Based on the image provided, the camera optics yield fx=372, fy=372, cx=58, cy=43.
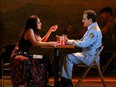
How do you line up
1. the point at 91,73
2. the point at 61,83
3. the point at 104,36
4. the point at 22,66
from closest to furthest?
the point at 22,66 < the point at 61,83 < the point at 104,36 < the point at 91,73

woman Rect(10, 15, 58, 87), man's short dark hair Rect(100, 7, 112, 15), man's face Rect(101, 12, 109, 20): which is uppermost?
man's short dark hair Rect(100, 7, 112, 15)

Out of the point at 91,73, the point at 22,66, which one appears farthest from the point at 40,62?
the point at 91,73

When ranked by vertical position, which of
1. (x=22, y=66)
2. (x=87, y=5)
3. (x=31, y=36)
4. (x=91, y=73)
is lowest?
(x=91, y=73)

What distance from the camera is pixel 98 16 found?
9.16 meters

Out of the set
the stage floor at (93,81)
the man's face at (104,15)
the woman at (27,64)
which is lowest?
the stage floor at (93,81)

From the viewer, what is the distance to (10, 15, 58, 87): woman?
560 centimetres

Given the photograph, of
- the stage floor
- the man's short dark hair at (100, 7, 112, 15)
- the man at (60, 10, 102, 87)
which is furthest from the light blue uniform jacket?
the man's short dark hair at (100, 7, 112, 15)

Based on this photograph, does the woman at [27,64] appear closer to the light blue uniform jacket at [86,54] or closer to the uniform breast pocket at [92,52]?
the light blue uniform jacket at [86,54]

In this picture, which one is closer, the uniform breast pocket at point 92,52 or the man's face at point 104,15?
the uniform breast pocket at point 92,52

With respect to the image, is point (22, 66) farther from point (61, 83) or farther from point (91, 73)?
point (91, 73)

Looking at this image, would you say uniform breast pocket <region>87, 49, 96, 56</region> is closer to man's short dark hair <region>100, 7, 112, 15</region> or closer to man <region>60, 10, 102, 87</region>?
man <region>60, 10, 102, 87</region>

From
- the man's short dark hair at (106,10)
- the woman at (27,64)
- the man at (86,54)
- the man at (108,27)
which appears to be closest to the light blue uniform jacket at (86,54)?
the man at (86,54)

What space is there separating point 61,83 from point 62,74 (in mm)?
252

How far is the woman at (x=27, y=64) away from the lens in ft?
18.4
